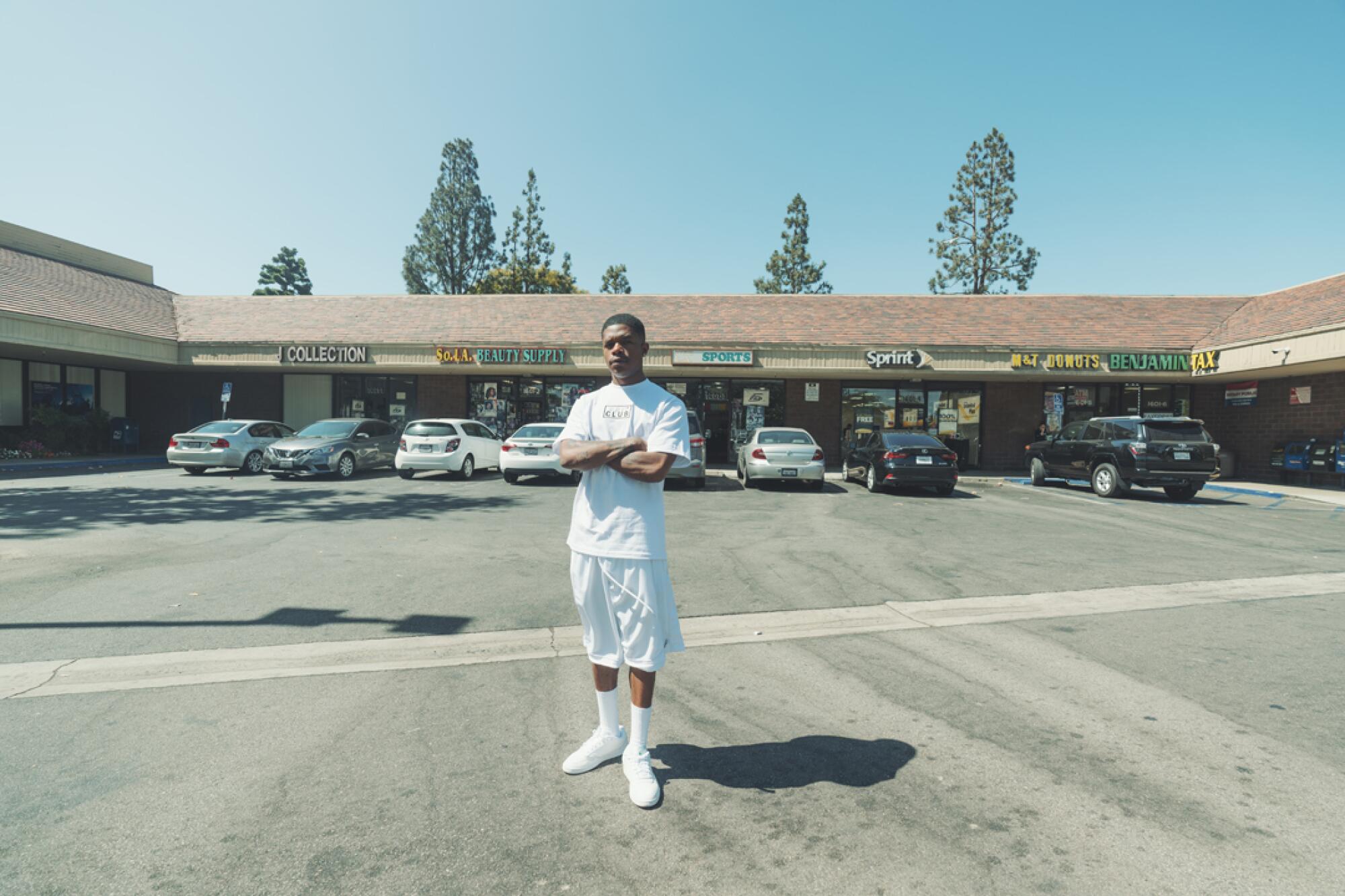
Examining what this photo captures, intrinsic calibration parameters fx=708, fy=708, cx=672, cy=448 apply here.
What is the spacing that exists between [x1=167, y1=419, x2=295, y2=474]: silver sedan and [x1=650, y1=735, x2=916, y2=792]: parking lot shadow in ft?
57.9

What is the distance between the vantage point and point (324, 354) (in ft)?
70.9

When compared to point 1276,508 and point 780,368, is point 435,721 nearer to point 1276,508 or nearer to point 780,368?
point 1276,508

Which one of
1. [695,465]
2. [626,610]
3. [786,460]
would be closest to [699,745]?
[626,610]

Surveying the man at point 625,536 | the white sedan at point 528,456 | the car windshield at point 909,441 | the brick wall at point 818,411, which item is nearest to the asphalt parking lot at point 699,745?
the man at point 625,536

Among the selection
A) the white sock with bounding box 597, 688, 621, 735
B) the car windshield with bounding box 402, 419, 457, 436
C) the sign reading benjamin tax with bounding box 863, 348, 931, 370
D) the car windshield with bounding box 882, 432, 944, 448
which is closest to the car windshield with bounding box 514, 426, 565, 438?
the car windshield with bounding box 402, 419, 457, 436

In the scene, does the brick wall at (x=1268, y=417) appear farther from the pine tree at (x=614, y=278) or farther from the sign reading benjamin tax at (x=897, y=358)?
the pine tree at (x=614, y=278)

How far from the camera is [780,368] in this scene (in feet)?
67.7

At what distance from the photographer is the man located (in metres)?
2.95

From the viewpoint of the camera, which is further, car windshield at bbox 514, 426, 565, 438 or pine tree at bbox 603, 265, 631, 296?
pine tree at bbox 603, 265, 631, 296

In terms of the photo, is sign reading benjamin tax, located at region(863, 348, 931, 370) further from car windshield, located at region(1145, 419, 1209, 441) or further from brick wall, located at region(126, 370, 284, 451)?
brick wall, located at region(126, 370, 284, 451)

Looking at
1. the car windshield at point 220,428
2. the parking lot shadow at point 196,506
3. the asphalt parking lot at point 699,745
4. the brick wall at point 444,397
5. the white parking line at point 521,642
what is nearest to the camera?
the asphalt parking lot at point 699,745

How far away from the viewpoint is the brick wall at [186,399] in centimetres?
2511

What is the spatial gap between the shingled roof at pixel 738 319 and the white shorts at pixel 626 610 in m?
18.0

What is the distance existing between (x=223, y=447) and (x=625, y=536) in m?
17.9
